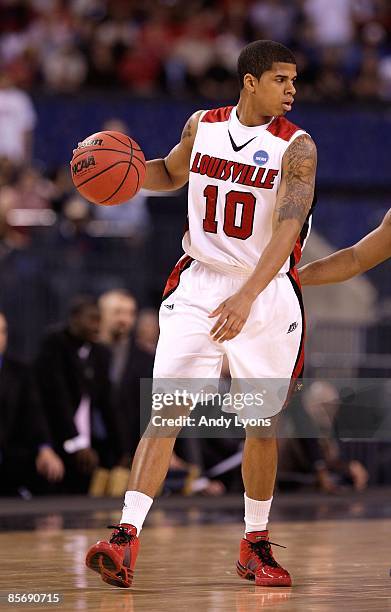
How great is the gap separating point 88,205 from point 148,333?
256 centimetres

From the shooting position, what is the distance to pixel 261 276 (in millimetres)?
5715

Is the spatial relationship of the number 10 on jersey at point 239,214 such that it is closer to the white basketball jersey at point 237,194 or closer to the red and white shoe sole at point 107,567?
the white basketball jersey at point 237,194

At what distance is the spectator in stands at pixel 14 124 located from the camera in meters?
14.5

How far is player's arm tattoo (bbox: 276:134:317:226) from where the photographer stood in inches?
230

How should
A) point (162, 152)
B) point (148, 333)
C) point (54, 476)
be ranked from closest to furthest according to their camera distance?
1. point (54, 476)
2. point (148, 333)
3. point (162, 152)

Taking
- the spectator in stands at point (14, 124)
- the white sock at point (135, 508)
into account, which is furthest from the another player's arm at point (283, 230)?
the spectator in stands at point (14, 124)

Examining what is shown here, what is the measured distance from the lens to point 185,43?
56.2 ft

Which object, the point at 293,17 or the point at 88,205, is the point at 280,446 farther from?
the point at 293,17

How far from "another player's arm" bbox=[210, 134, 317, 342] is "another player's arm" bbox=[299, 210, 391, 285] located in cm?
67

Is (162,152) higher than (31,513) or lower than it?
higher

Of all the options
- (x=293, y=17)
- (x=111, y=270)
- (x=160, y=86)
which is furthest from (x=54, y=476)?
(x=293, y=17)

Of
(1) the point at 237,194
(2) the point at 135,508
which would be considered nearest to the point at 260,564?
(2) the point at 135,508

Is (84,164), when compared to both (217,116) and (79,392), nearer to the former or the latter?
(217,116)

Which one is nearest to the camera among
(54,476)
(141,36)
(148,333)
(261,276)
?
(261,276)
